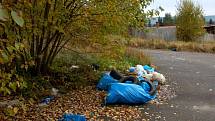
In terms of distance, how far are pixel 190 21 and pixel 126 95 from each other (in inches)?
1106

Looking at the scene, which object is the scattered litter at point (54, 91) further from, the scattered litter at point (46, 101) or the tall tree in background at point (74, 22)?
the tall tree in background at point (74, 22)

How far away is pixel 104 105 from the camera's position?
7.95 metres

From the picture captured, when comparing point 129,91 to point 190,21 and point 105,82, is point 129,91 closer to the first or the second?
point 105,82

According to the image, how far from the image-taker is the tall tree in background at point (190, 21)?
35.0 metres

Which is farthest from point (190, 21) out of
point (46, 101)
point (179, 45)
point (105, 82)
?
point (46, 101)

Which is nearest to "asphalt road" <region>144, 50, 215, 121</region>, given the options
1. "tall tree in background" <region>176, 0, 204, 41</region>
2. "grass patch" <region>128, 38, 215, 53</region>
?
"grass patch" <region>128, 38, 215, 53</region>

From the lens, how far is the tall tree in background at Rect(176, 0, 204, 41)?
115ft

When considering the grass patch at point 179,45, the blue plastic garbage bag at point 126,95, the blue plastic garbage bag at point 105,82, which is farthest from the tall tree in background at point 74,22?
the grass patch at point 179,45

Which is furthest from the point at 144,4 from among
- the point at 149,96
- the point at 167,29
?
the point at 167,29

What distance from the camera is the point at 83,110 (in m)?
7.59

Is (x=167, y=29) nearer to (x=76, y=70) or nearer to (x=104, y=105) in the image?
(x=76, y=70)

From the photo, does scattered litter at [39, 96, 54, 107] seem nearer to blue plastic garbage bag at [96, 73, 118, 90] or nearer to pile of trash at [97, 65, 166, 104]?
pile of trash at [97, 65, 166, 104]

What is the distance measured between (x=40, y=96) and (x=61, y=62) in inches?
117

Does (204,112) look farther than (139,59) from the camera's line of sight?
No
